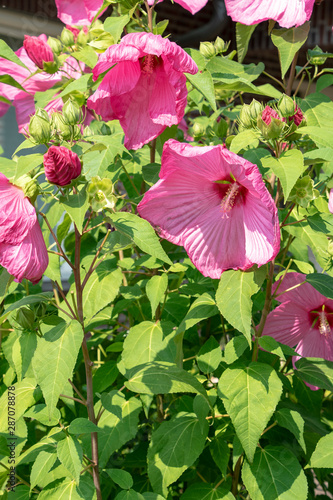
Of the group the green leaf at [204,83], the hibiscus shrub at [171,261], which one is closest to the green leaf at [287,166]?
the hibiscus shrub at [171,261]

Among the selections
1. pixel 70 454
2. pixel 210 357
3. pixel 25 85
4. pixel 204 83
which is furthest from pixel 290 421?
pixel 25 85

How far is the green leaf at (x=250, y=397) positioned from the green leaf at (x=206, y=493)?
186 mm

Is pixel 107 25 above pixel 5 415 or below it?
above

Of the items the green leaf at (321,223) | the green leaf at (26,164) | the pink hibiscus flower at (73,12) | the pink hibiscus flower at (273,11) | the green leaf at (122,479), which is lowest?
the green leaf at (122,479)

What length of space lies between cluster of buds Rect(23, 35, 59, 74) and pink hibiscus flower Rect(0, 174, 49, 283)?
0.44 m

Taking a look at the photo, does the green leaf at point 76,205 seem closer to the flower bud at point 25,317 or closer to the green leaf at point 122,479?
the flower bud at point 25,317

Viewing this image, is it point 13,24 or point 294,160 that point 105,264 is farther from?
point 13,24

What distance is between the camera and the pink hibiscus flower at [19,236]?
0.82m

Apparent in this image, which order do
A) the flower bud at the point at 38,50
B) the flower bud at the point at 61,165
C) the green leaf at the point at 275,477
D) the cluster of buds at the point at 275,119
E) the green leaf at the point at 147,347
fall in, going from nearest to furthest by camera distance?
the flower bud at the point at 61,165
the cluster of buds at the point at 275,119
the green leaf at the point at 275,477
the green leaf at the point at 147,347
the flower bud at the point at 38,50

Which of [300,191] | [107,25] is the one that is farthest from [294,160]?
[107,25]

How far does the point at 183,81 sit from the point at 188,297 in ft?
1.66

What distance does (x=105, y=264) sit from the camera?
121 cm

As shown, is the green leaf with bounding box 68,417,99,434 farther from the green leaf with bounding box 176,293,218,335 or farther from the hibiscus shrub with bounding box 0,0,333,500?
the green leaf with bounding box 176,293,218,335

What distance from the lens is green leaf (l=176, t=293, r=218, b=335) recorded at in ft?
3.22
